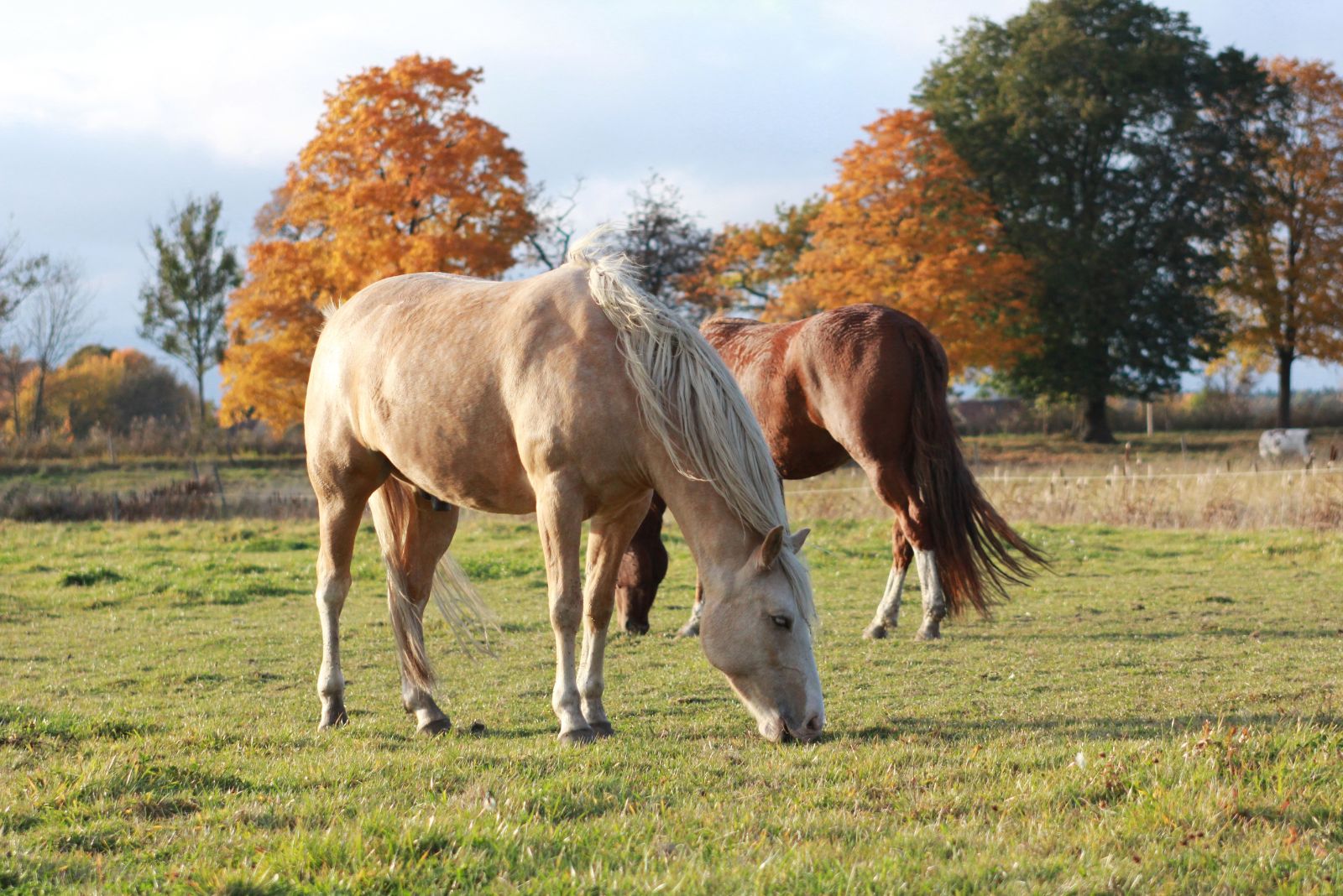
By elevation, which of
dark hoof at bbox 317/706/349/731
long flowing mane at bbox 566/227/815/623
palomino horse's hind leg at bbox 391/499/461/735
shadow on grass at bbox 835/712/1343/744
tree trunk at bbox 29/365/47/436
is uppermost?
tree trunk at bbox 29/365/47/436

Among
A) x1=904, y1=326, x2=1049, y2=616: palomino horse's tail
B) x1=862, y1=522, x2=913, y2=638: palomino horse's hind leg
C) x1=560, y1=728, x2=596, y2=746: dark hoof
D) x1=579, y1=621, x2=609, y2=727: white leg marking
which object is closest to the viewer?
x1=560, y1=728, x2=596, y2=746: dark hoof

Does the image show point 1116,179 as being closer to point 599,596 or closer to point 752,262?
point 752,262

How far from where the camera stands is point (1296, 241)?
36250 mm

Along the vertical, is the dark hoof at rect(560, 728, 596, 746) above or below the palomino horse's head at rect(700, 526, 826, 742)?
below

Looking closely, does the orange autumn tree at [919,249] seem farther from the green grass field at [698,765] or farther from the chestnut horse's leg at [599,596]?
the chestnut horse's leg at [599,596]

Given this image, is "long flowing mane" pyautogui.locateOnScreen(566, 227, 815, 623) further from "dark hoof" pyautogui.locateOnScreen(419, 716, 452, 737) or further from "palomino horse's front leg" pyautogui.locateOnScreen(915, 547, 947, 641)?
"palomino horse's front leg" pyautogui.locateOnScreen(915, 547, 947, 641)

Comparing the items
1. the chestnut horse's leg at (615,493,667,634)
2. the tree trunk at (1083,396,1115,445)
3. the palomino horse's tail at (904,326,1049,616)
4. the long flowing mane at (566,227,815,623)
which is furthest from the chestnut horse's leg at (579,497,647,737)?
the tree trunk at (1083,396,1115,445)

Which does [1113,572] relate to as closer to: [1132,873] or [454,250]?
[1132,873]

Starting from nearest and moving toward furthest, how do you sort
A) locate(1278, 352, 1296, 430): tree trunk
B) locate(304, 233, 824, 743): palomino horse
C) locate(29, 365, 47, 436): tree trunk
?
locate(304, 233, 824, 743): palomino horse < locate(1278, 352, 1296, 430): tree trunk < locate(29, 365, 47, 436): tree trunk

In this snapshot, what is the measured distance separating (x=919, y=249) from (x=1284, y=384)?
16290 millimetres

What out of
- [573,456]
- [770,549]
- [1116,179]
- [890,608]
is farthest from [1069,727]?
[1116,179]

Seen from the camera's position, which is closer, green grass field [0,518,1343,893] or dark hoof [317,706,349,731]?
green grass field [0,518,1343,893]

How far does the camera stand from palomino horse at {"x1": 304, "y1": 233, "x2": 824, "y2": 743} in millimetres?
4484

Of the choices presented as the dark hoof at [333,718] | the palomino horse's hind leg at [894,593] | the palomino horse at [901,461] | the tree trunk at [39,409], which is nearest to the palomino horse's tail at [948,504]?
the palomino horse at [901,461]
